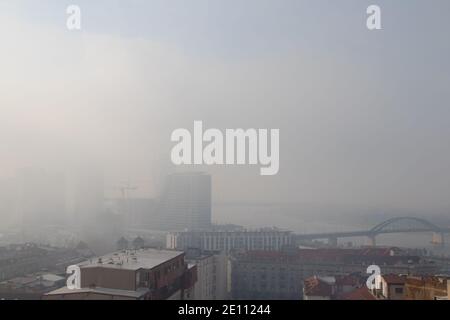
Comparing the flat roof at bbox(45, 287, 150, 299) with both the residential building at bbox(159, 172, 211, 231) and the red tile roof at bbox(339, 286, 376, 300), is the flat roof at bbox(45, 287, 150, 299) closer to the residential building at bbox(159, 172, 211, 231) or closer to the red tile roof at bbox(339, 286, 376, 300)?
the residential building at bbox(159, 172, 211, 231)

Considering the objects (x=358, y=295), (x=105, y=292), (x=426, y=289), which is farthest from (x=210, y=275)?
(x=426, y=289)

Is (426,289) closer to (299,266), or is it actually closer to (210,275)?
(210,275)

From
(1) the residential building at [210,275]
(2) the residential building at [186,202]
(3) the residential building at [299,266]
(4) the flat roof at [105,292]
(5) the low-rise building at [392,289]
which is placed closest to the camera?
(4) the flat roof at [105,292]

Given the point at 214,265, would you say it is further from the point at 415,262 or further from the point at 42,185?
the point at 415,262

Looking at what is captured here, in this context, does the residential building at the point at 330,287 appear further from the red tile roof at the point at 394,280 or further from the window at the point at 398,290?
the window at the point at 398,290

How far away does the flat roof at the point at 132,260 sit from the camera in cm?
402

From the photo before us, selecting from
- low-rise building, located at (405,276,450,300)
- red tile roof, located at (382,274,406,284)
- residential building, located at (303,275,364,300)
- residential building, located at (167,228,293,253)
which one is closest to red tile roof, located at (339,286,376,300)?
residential building, located at (303,275,364,300)

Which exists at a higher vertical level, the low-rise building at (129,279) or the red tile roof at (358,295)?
the low-rise building at (129,279)

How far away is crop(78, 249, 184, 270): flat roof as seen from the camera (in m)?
4.02

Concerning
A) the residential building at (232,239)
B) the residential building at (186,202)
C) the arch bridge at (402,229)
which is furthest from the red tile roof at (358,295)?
the residential building at (232,239)

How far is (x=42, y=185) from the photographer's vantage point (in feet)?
17.8

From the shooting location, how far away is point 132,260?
4.36 meters
